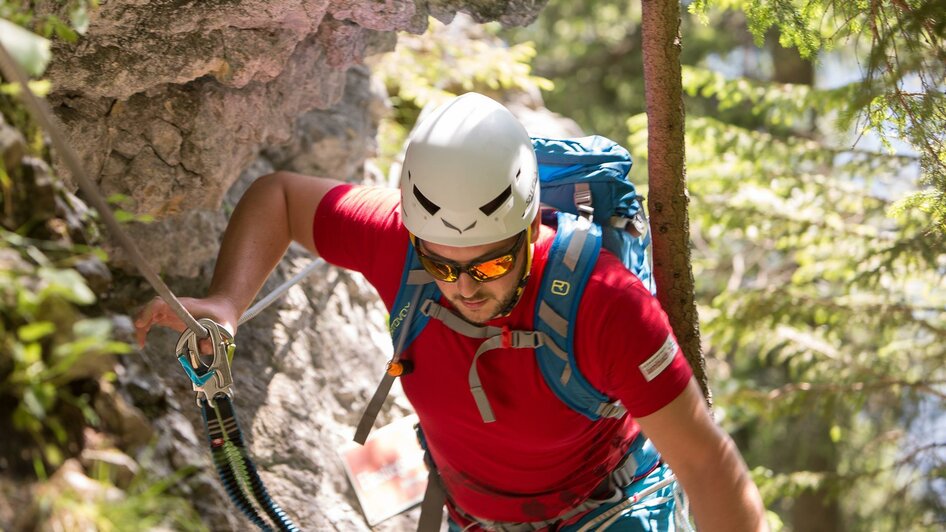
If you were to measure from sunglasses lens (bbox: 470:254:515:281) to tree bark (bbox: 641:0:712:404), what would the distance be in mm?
905

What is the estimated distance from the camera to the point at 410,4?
399 cm

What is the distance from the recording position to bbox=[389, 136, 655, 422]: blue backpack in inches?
124

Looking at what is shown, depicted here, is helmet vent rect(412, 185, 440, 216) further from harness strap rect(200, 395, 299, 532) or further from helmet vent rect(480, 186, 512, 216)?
harness strap rect(200, 395, 299, 532)

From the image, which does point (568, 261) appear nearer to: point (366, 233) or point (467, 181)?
point (467, 181)

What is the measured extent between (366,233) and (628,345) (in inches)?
47.9

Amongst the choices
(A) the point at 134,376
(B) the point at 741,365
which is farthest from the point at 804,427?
(A) the point at 134,376

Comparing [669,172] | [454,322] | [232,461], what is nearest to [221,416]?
[232,461]

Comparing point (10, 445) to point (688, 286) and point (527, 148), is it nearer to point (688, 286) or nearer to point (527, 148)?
point (527, 148)

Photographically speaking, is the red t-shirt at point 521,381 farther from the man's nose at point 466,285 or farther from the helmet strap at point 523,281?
the man's nose at point 466,285

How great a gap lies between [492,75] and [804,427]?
702cm

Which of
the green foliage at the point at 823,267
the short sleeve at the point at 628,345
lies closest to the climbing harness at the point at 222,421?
the short sleeve at the point at 628,345

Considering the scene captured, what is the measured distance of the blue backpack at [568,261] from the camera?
124 inches

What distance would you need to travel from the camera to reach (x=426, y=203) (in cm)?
312

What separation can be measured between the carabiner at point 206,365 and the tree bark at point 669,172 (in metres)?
1.81
